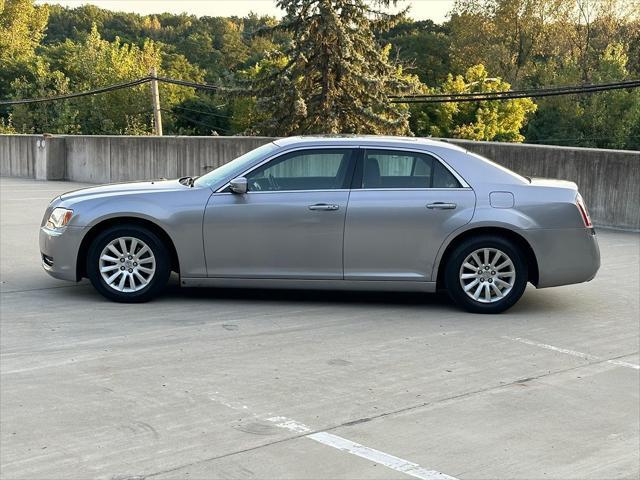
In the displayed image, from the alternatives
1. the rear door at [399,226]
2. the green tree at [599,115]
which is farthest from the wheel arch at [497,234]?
the green tree at [599,115]

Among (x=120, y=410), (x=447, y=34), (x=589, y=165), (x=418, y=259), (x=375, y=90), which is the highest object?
(x=447, y=34)

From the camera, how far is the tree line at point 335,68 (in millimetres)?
45656

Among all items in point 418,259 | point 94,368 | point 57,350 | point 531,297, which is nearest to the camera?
point 94,368

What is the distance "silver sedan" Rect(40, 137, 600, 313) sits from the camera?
788 centimetres

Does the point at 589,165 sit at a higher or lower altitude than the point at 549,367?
higher

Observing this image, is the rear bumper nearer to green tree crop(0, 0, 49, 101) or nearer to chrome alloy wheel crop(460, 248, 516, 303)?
chrome alloy wheel crop(460, 248, 516, 303)

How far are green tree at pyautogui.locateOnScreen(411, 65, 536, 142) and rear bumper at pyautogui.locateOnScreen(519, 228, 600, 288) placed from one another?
187 feet

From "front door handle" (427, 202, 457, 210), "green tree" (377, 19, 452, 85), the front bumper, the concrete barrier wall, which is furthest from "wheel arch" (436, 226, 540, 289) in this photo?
"green tree" (377, 19, 452, 85)

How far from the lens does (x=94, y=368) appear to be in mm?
6023

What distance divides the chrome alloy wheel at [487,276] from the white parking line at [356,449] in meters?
3.19

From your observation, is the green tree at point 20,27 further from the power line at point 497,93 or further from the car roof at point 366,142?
the car roof at point 366,142

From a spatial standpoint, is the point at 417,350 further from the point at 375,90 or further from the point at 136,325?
the point at 375,90

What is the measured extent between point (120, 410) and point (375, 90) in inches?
1615

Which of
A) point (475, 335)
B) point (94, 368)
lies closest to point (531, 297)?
point (475, 335)
